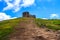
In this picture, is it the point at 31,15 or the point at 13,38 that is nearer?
the point at 13,38

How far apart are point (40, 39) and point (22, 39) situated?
5370mm

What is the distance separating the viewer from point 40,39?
202ft

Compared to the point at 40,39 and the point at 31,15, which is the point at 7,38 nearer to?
the point at 40,39

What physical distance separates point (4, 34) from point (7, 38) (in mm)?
6144

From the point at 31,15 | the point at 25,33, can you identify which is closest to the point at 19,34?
the point at 25,33

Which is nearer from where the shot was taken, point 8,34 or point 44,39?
point 44,39

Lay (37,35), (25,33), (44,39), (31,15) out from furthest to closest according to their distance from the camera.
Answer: (31,15) < (25,33) < (37,35) < (44,39)

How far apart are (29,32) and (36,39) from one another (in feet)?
32.1

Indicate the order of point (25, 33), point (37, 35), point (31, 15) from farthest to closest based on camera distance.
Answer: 1. point (31, 15)
2. point (25, 33)
3. point (37, 35)

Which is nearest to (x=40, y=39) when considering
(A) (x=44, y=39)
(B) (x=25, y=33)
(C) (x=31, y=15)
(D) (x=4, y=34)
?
(A) (x=44, y=39)

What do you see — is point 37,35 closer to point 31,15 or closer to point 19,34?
point 19,34

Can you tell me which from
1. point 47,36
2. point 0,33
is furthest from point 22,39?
point 0,33

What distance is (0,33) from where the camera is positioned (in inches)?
2872

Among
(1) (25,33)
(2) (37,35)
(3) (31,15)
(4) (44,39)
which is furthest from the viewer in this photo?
(3) (31,15)
